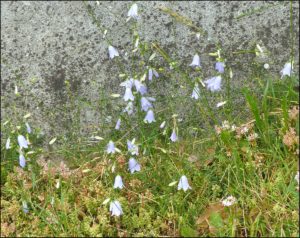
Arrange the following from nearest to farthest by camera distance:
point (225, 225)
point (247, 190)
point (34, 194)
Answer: point (225, 225)
point (247, 190)
point (34, 194)

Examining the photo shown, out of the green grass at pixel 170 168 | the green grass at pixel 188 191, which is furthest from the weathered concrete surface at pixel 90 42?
A: the green grass at pixel 188 191

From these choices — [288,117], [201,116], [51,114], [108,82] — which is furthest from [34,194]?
[288,117]

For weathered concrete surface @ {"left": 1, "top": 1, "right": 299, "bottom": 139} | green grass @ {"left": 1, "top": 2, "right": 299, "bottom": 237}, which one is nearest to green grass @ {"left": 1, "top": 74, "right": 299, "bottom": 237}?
green grass @ {"left": 1, "top": 2, "right": 299, "bottom": 237}

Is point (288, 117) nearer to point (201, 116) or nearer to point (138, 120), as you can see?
point (201, 116)

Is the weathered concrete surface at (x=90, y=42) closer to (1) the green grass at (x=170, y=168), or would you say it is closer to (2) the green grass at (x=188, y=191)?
(1) the green grass at (x=170, y=168)

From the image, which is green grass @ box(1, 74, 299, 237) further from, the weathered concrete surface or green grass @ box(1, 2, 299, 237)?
the weathered concrete surface
